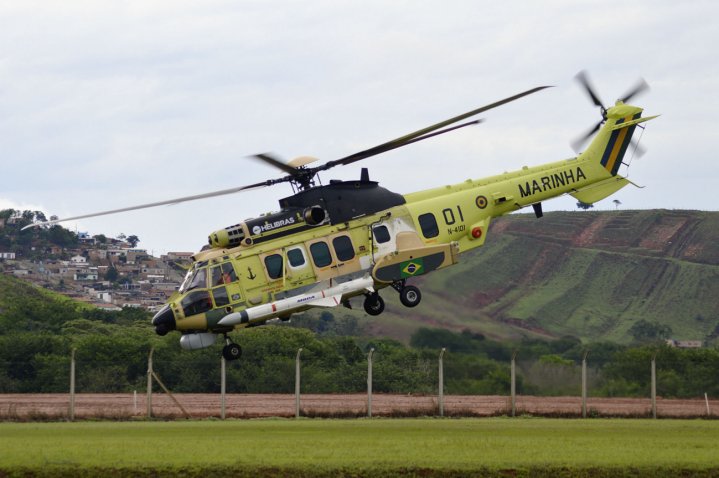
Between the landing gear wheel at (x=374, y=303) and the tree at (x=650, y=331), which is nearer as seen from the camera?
the landing gear wheel at (x=374, y=303)

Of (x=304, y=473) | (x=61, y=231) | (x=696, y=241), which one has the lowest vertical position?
(x=304, y=473)

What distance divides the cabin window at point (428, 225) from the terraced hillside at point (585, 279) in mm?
19715

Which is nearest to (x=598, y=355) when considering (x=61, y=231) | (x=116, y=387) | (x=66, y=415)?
(x=116, y=387)

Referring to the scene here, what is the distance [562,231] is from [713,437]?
62.3 m

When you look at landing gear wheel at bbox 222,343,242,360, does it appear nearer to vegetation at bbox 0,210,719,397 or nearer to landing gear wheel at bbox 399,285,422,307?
landing gear wheel at bbox 399,285,422,307

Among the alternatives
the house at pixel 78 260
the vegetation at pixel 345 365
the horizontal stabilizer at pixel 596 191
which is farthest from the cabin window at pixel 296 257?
the house at pixel 78 260

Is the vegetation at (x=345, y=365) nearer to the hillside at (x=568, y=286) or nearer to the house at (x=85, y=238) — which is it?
the hillside at (x=568, y=286)

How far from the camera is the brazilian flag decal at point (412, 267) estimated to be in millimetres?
41312

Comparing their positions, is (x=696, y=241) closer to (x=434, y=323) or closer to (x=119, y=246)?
(x=434, y=323)

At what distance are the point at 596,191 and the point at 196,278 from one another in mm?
15002

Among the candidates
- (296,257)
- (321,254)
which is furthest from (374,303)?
(296,257)

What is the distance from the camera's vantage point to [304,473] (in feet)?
83.0

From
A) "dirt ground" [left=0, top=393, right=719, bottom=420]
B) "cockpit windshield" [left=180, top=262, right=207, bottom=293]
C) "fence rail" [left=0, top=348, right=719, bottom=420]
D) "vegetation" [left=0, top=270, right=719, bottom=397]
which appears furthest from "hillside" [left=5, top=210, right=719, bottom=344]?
"cockpit windshield" [left=180, top=262, right=207, bottom=293]

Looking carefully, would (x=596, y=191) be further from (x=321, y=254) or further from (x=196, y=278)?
(x=196, y=278)
